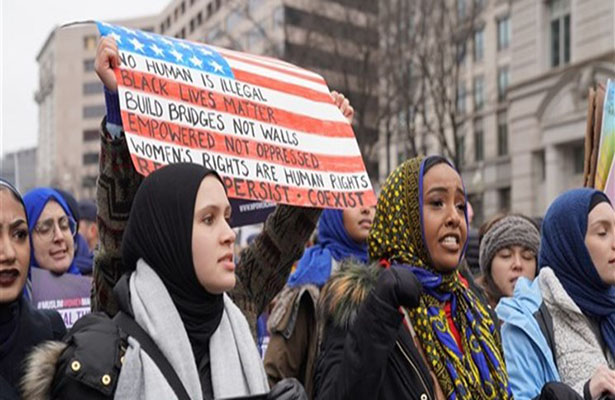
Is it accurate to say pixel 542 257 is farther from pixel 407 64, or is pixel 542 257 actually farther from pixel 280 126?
pixel 407 64

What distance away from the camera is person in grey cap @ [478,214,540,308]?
4.58 m

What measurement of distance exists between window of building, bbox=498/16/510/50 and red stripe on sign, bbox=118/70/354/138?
3355 centimetres

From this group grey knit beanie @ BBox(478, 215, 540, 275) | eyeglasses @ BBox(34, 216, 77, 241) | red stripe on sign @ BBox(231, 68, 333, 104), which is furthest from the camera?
grey knit beanie @ BBox(478, 215, 540, 275)

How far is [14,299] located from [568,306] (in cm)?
226

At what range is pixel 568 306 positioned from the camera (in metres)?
3.33

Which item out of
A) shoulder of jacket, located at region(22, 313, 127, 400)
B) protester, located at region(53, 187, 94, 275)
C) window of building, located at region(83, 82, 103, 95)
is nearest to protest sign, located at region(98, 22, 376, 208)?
shoulder of jacket, located at region(22, 313, 127, 400)

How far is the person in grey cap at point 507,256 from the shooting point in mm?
4578

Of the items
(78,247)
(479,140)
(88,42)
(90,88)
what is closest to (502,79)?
(479,140)

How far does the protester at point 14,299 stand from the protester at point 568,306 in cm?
192

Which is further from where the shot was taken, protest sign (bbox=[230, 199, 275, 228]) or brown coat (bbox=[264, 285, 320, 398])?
brown coat (bbox=[264, 285, 320, 398])

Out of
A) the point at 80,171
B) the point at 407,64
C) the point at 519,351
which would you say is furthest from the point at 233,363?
the point at 80,171

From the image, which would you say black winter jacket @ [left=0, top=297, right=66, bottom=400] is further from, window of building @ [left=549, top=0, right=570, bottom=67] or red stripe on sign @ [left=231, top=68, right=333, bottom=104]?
window of building @ [left=549, top=0, right=570, bottom=67]

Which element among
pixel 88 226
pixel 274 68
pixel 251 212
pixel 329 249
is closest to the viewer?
pixel 274 68

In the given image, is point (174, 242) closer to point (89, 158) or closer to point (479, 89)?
point (479, 89)
